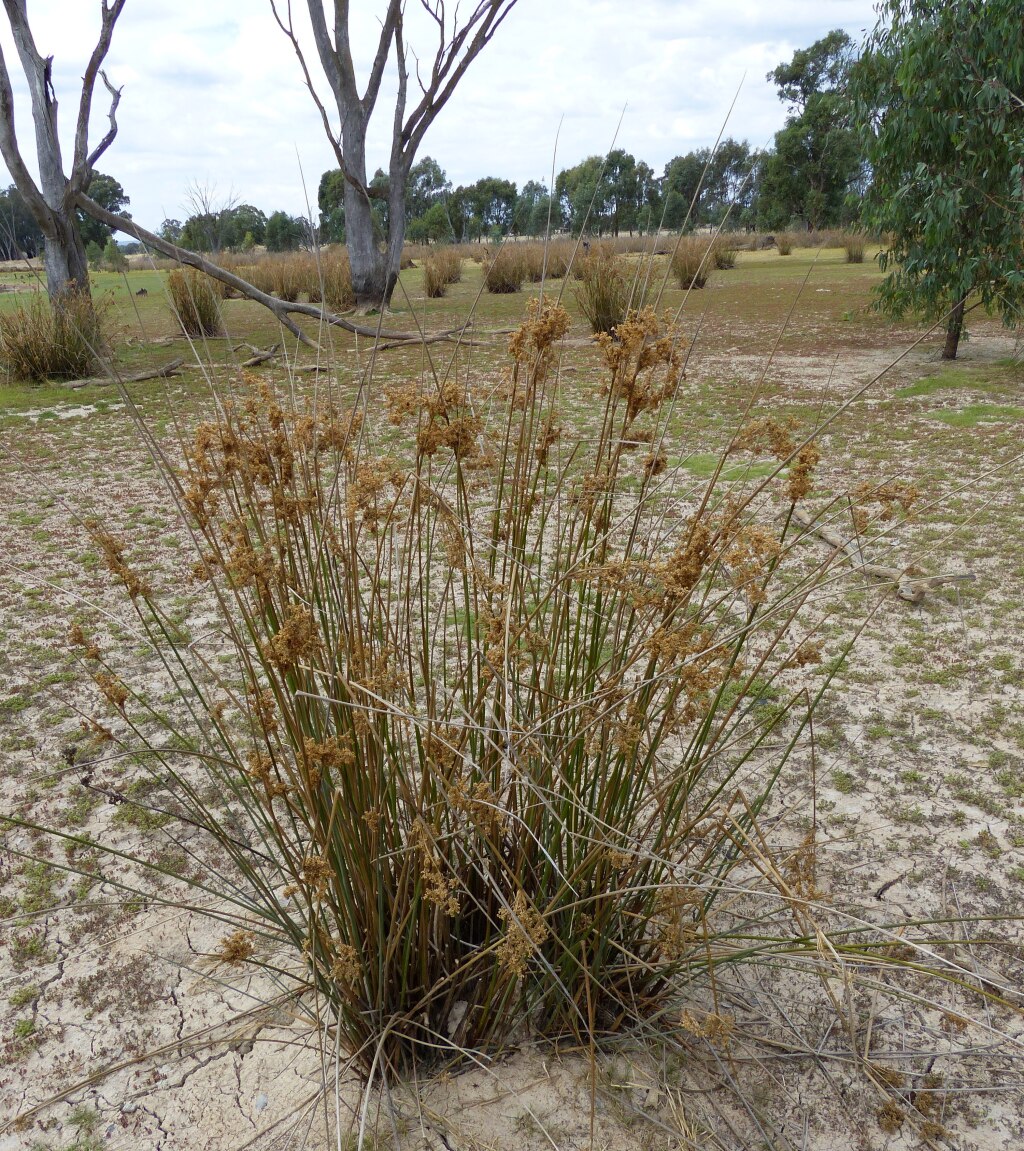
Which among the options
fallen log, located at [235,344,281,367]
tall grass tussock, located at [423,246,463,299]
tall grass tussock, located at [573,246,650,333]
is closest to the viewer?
fallen log, located at [235,344,281,367]

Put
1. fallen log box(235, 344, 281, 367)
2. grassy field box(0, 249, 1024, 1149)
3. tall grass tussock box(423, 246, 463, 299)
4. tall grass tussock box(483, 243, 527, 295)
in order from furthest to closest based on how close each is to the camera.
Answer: tall grass tussock box(423, 246, 463, 299) < tall grass tussock box(483, 243, 527, 295) < fallen log box(235, 344, 281, 367) < grassy field box(0, 249, 1024, 1149)

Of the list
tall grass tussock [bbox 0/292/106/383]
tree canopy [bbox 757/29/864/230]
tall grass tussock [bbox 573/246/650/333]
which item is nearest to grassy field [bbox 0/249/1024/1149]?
tall grass tussock [bbox 0/292/106/383]

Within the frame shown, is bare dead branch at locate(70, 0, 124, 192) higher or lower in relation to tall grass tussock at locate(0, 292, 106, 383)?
higher

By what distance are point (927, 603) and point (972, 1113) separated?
7.53 ft

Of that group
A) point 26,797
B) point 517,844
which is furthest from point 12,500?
point 517,844

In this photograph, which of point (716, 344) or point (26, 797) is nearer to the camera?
point (26, 797)

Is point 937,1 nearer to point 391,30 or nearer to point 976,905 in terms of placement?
point 391,30

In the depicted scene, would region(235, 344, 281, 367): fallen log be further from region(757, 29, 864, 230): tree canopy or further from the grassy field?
region(757, 29, 864, 230): tree canopy

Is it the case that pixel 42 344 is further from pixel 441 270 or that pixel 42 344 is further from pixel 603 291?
pixel 441 270

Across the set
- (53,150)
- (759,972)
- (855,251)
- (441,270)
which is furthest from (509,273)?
(759,972)

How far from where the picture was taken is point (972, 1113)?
56.9 inches

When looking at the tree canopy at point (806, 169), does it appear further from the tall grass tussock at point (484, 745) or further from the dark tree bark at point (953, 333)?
the tall grass tussock at point (484, 745)

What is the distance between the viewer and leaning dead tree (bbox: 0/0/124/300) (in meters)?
8.09

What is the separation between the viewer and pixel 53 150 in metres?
8.43
